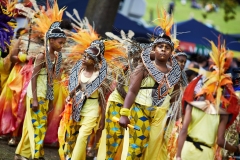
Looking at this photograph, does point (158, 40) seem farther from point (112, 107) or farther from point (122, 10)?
point (122, 10)

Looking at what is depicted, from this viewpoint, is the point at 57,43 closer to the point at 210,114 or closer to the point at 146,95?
the point at 146,95

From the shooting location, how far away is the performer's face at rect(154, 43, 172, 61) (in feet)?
22.3

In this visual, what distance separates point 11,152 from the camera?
870 centimetres

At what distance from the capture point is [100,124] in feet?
27.8

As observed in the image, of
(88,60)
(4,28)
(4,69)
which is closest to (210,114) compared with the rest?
(88,60)

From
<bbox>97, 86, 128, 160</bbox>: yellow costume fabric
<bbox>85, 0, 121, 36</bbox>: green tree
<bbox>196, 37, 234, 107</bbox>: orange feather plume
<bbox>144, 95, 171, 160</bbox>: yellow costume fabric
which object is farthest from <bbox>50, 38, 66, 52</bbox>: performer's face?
<bbox>85, 0, 121, 36</bbox>: green tree

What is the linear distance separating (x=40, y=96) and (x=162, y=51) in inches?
81.0

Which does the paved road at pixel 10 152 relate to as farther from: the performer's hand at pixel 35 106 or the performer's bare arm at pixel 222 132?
the performer's bare arm at pixel 222 132

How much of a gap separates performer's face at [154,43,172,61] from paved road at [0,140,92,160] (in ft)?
9.12

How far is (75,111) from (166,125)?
4.05 feet

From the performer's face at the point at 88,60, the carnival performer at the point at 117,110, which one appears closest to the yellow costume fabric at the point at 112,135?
the carnival performer at the point at 117,110

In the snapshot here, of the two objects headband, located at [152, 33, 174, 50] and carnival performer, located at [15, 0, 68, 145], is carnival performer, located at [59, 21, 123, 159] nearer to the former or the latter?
Answer: carnival performer, located at [15, 0, 68, 145]

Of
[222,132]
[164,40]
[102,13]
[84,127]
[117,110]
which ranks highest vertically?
[102,13]

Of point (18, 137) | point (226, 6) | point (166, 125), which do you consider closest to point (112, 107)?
point (166, 125)
